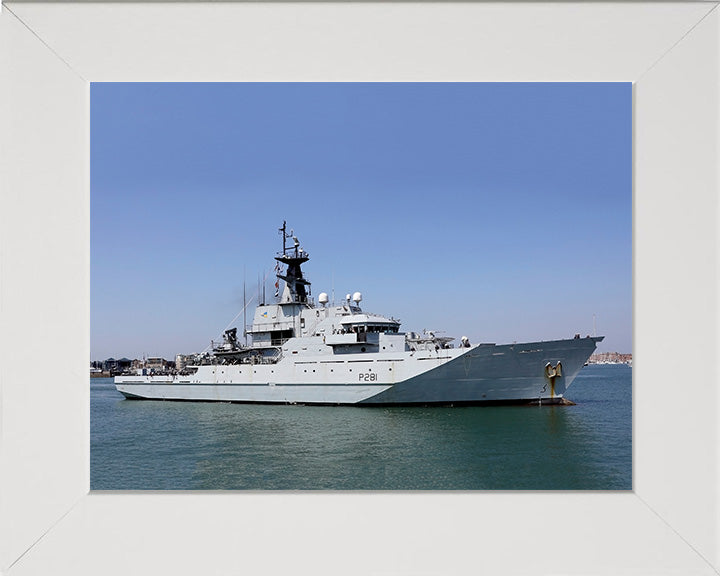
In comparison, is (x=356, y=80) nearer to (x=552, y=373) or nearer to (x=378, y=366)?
(x=378, y=366)

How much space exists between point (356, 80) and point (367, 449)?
6.09 m

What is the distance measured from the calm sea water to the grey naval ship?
0.37 metres

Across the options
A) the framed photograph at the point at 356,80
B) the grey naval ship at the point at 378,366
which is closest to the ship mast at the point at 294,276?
the grey naval ship at the point at 378,366

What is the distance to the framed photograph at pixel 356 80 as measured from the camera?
2186mm

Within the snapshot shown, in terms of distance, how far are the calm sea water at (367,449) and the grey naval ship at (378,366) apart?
367 millimetres

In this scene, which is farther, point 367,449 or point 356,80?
point 367,449

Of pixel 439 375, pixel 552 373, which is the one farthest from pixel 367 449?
pixel 552 373

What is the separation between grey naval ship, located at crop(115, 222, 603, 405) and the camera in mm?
11375

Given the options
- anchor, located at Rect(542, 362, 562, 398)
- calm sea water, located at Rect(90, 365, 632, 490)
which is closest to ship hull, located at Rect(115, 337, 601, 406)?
anchor, located at Rect(542, 362, 562, 398)

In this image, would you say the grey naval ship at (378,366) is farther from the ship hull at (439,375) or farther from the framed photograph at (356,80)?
the framed photograph at (356,80)

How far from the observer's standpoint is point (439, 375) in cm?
1130

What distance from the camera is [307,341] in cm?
1284
